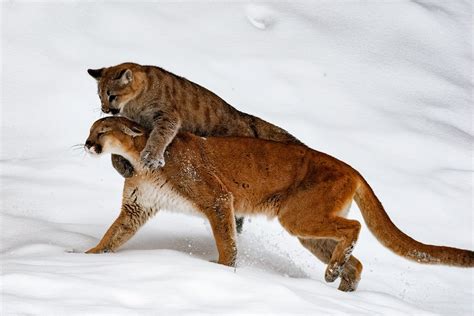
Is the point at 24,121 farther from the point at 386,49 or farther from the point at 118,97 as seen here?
the point at 386,49

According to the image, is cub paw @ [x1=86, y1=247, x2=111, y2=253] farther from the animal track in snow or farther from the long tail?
the animal track in snow

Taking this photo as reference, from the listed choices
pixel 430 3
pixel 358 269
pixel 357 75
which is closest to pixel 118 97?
pixel 358 269

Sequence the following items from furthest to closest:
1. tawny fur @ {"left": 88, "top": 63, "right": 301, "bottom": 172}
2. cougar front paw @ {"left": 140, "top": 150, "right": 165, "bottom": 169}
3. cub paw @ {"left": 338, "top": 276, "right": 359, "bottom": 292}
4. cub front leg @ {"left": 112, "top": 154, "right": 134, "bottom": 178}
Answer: tawny fur @ {"left": 88, "top": 63, "right": 301, "bottom": 172} → cub front leg @ {"left": 112, "top": 154, "right": 134, "bottom": 178} → cub paw @ {"left": 338, "top": 276, "right": 359, "bottom": 292} → cougar front paw @ {"left": 140, "top": 150, "right": 165, "bottom": 169}

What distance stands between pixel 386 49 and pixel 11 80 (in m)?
5.30

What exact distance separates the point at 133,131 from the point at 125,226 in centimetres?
70

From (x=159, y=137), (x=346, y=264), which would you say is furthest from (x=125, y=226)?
(x=346, y=264)

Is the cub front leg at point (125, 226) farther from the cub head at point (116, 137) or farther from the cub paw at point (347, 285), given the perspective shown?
the cub paw at point (347, 285)

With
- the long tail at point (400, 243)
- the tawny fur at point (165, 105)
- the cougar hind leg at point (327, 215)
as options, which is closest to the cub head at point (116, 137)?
the tawny fur at point (165, 105)

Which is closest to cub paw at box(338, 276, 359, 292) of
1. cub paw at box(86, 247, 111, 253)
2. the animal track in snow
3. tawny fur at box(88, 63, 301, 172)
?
tawny fur at box(88, 63, 301, 172)

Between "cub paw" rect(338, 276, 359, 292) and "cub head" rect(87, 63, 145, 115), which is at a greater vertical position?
"cub head" rect(87, 63, 145, 115)

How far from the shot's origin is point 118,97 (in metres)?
7.68

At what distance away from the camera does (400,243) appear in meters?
7.18

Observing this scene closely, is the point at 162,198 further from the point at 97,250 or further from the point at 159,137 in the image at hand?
the point at 97,250

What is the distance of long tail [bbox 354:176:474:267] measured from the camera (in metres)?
6.95
